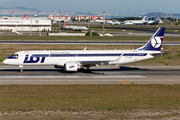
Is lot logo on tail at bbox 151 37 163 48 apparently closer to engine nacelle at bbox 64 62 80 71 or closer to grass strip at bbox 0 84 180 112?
grass strip at bbox 0 84 180 112

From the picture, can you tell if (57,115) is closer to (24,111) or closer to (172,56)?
(24,111)

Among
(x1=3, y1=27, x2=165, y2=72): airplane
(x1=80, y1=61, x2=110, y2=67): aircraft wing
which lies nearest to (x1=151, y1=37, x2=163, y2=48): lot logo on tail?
(x1=3, y1=27, x2=165, y2=72): airplane

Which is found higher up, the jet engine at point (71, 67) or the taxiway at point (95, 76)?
the jet engine at point (71, 67)

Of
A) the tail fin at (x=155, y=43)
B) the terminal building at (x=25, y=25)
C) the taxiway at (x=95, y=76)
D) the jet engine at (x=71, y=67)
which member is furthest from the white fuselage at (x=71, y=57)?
the terminal building at (x=25, y=25)

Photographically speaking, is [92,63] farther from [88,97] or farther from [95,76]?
[88,97]

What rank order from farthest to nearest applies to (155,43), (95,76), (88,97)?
1. (155,43)
2. (95,76)
3. (88,97)

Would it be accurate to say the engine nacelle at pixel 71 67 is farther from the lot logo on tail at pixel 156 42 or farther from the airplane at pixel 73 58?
the lot logo on tail at pixel 156 42

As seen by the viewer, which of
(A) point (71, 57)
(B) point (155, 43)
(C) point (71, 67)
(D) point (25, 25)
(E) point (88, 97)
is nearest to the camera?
(E) point (88, 97)

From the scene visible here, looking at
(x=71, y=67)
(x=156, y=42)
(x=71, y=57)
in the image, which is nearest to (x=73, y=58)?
(x=71, y=57)

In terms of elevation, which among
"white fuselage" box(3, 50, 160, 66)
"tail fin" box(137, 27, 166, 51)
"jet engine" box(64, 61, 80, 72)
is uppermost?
"tail fin" box(137, 27, 166, 51)

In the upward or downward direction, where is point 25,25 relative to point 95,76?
upward

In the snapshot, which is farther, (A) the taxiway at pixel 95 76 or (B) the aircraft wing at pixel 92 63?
(B) the aircraft wing at pixel 92 63

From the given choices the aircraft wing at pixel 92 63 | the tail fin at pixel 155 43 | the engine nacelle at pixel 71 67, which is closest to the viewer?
the engine nacelle at pixel 71 67

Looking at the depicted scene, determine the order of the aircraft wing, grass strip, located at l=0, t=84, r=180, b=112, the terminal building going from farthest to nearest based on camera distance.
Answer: the terminal building < the aircraft wing < grass strip, located at l=0, t=84, r=180, b=112
